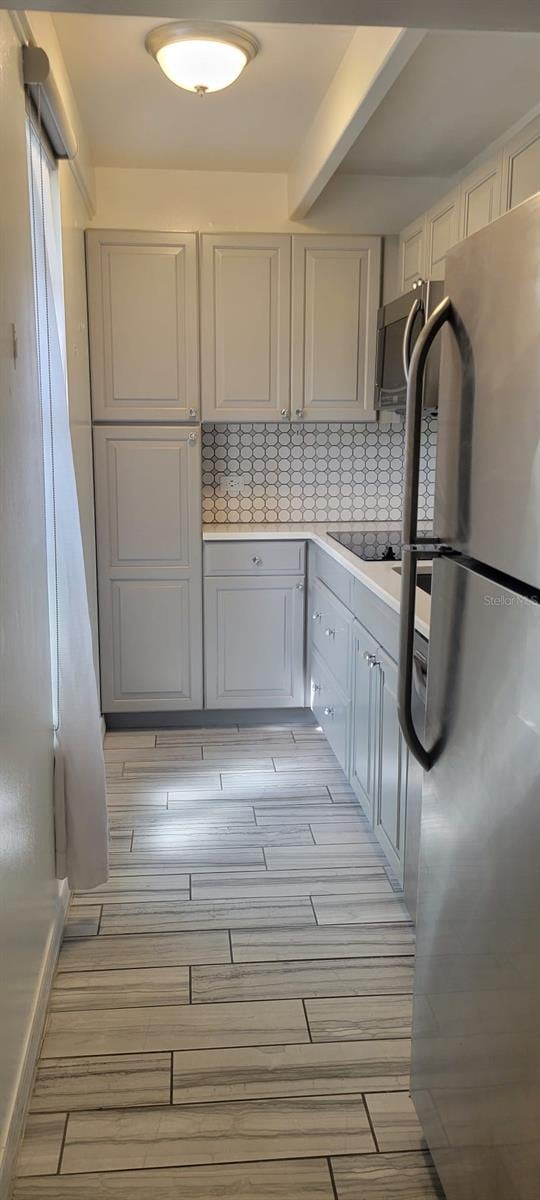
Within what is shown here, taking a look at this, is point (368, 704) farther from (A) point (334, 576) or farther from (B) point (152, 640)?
(B) point (152, 640)

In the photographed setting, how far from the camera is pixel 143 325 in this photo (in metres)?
3.82

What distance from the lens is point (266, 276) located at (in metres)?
3.88

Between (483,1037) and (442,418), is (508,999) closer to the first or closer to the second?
(483,1037)

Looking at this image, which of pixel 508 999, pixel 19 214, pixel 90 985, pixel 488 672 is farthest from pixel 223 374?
pixel 508 999

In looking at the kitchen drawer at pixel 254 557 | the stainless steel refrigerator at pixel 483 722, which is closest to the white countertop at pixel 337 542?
the kitchen drawer at pixel 254 557

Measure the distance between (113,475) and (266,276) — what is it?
1.09m

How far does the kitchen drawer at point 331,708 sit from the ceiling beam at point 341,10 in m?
2.21

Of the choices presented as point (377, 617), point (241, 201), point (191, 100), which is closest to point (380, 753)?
point (377, 617)

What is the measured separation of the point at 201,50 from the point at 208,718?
8.85 feet

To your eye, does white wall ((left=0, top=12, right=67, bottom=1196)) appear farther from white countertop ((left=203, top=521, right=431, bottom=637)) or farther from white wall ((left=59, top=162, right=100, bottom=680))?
white countertop ((left=203, top=521, right=431, bottom=637))

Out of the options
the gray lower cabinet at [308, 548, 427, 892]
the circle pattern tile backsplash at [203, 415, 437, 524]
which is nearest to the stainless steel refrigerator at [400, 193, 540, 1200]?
the gray lower cabinet at [308, 548, 427, 892]

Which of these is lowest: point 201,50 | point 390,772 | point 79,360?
point 390,772

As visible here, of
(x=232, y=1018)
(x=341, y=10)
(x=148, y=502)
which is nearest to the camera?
(x=341, y=10)

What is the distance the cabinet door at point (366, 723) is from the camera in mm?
2770
